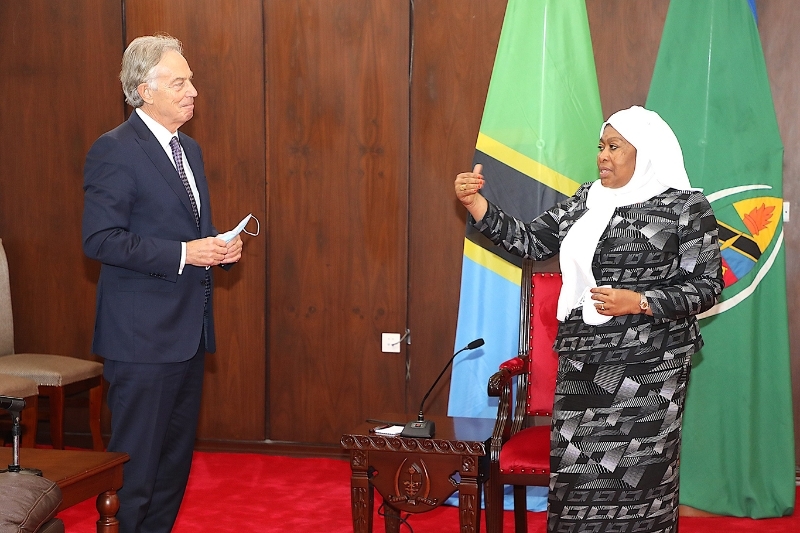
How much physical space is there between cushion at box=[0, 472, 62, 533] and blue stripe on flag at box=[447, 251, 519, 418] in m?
2.16

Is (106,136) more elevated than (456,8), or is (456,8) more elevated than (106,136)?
(456,8)

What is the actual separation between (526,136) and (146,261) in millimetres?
1912

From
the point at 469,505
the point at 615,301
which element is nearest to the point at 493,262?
the point at 469,505

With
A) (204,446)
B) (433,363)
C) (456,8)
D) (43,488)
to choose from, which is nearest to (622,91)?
(456,8)

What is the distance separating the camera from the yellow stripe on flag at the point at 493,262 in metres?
3.94

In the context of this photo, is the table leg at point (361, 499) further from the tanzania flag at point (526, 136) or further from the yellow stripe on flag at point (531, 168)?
the yellow stripe on flag at point (531, 168)

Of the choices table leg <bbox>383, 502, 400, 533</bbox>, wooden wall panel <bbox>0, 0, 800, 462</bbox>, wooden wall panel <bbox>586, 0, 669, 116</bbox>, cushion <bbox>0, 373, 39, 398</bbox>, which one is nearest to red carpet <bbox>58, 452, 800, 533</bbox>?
wooden wall panel <bbox>0, 0, 800, 462</bbox>

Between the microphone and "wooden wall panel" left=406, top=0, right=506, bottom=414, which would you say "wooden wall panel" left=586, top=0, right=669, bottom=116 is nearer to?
"wooden wall panel" left=406, top=0, right=506, bottom=414

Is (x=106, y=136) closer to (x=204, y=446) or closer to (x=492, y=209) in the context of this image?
(x=492, y=209)

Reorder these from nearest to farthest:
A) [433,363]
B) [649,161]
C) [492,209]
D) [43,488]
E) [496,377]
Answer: [43,488] → [649,161] → [492,209] → [496,377] → [433,363]

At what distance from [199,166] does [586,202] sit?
1.30m

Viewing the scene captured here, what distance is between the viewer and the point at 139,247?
258 cm

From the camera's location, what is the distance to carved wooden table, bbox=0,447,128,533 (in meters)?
2.30

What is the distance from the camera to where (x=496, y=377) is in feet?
10.2
